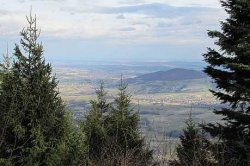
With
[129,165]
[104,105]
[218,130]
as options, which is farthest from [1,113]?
[104,105]

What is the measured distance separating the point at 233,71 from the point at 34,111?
23.4ft

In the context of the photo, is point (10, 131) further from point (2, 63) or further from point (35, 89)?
point (2, 63)

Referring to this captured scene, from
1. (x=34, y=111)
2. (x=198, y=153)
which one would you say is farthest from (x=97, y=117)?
(x=198, y=153)

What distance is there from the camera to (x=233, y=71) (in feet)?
49.0

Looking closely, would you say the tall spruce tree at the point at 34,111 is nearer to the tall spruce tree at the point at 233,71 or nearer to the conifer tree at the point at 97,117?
the tall spruce tree at the point at 233,71

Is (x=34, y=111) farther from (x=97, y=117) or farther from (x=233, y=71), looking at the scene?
(x=97, y=117)

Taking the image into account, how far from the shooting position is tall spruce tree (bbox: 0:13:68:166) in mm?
13164

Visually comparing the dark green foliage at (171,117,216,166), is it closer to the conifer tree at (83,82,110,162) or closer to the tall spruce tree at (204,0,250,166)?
the tall spruce tree at (204,0,250,166)

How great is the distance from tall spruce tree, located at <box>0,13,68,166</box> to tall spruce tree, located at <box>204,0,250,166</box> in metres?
5.37

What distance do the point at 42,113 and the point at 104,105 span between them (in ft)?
57.7

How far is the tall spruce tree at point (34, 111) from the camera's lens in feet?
43.2

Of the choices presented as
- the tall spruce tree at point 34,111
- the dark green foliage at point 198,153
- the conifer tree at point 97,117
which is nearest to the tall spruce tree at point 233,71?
the dark green foliage at point 198,153

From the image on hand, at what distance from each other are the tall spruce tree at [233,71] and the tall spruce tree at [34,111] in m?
5.37

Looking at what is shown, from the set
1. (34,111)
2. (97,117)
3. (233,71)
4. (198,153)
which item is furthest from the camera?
(97,117)
